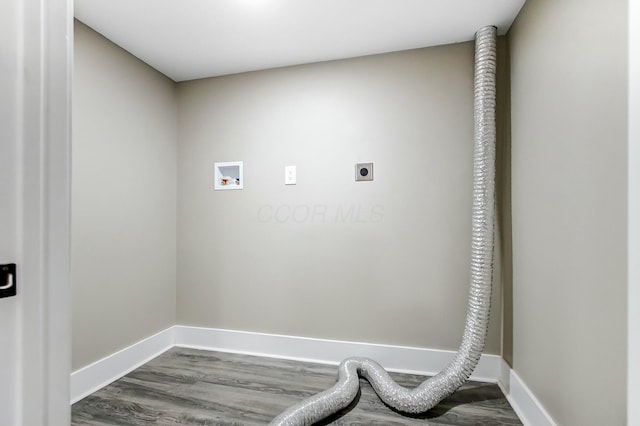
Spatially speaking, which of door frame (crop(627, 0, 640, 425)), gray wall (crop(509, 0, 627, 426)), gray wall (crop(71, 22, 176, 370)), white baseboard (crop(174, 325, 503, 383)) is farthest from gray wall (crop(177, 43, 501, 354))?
door frame (crop(627, 0, 640, 425))

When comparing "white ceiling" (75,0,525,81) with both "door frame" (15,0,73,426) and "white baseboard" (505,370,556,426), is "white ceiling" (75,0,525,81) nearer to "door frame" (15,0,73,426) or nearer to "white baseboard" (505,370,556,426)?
"door frame" (15,0,73,426)

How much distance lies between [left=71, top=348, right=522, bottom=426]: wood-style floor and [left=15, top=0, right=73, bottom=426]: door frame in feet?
3.71

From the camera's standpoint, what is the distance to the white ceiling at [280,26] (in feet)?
5.21

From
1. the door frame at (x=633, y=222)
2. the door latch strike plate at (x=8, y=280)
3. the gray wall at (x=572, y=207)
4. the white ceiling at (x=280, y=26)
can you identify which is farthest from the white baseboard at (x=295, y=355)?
the white ceiling at (x=280, y=26)

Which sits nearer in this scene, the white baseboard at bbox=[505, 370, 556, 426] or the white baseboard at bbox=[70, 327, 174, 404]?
the white baseboard at bbox=[505, 370, 556, 426]

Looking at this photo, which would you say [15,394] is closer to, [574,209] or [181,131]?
[574,209]

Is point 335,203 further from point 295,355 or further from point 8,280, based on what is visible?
point 8,280

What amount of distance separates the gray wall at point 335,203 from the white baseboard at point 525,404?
274mm

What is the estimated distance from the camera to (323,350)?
2.15 metres

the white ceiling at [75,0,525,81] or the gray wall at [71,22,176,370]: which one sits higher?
the white ceiling at [75,0,525,81]

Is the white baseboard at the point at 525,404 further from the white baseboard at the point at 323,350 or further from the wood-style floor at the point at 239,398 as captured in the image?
the white baseboard at the point at 323,350

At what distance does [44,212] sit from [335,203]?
1.68 meters

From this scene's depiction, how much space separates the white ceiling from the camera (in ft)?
5.21

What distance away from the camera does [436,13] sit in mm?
1651
